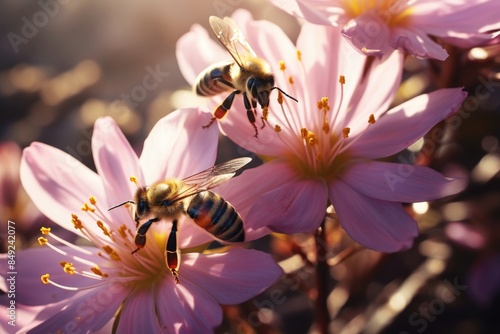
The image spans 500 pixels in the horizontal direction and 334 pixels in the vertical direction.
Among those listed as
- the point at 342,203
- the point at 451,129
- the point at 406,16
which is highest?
the point at 406,16

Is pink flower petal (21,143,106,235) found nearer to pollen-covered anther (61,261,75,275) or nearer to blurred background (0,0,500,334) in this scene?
pollen-covered anther (61,261,75,275)

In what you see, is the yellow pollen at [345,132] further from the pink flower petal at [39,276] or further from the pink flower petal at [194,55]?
the pink flower petal at [39,276]

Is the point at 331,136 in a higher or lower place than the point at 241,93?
lower

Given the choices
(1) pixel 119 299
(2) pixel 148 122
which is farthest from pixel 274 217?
(2) pixel 148 122

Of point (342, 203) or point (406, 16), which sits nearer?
point (342, 203)

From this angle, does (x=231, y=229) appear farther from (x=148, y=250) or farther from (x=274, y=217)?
(x=148, y=250)

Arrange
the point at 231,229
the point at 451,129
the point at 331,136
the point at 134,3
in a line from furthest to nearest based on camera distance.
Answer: the point at 134,3 → the point at 451,129 → the point at 331,136 → the point at 231,229
